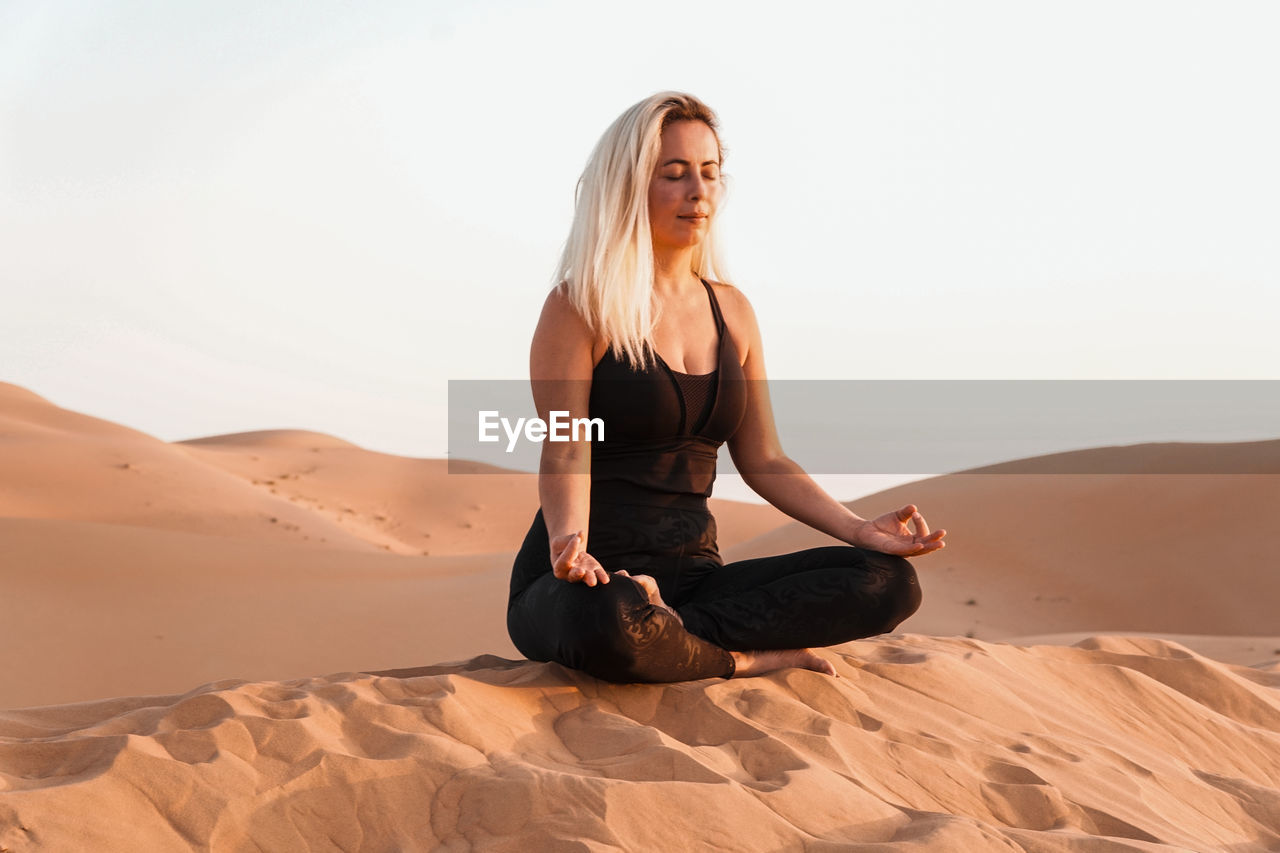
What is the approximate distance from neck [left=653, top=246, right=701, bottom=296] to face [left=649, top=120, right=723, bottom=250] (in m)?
0.10

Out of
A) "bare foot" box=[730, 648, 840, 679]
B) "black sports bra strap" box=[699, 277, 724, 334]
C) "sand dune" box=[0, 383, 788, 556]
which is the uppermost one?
"black sports bra strap" box=[699, 277, 724, 334]

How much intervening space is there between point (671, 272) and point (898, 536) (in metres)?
1.10

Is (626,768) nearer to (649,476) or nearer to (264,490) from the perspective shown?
(649,476)

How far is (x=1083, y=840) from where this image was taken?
245 cm

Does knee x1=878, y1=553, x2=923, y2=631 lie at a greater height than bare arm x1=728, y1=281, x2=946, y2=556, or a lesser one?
lesser

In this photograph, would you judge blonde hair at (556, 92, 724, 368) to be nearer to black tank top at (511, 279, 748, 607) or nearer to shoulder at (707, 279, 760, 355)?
black tank top at (511, 279, 748, 607)

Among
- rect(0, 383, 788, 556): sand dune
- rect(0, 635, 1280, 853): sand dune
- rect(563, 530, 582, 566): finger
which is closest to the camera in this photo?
rect(0, 635, 1280, 853): sand dune

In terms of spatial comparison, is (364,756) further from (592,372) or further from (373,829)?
(592,372)

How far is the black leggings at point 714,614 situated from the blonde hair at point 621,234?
72 cm

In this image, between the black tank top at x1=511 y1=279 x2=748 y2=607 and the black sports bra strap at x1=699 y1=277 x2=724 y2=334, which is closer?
the black tank top at x1=511 y1=279 x2=748 y2=607

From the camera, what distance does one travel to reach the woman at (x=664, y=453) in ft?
10.8

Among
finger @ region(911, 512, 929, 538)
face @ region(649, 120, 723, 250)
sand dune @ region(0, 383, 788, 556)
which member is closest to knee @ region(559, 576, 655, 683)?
finger @ region(911, 512, 929, 538)

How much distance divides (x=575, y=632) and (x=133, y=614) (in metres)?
5.27

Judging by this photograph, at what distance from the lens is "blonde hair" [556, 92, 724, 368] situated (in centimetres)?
338
